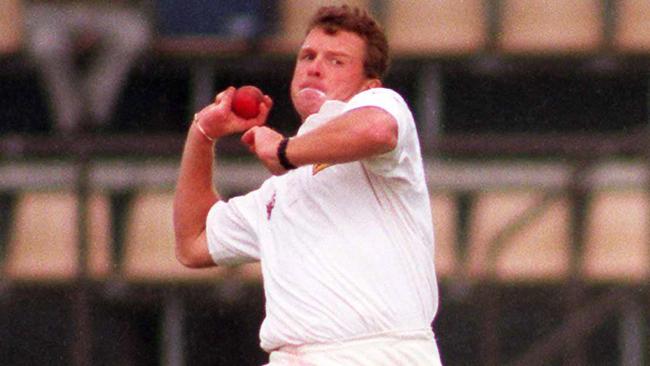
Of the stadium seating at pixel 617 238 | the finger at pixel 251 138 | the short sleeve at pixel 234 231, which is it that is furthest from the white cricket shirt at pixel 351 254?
the stadium seating at pixel 617 238

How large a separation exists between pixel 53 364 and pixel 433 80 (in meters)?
2.16

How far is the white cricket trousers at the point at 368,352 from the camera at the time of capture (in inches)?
171

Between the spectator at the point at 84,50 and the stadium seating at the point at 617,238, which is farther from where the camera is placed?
the spectator at the point at 84,50

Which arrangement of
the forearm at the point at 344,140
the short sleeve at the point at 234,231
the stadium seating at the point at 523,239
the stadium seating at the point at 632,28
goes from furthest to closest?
the stadium seating at the point at 632,28 → the stadium seating at the point at 523,239 → the short sleeve at the point at 234,231 → the forearm at the point at 344,140

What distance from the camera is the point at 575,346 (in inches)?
323

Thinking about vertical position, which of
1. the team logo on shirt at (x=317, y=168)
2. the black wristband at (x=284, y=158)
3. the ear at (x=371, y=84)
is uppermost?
the ear at (x=371, y=84)

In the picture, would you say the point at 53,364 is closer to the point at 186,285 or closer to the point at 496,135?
the point at 186,285

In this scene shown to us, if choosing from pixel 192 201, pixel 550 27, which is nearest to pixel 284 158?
pixel 192 201

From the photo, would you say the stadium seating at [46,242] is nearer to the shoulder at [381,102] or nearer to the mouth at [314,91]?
the mouth at [314,91]

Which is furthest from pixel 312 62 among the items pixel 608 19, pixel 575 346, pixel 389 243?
pixel 608 19

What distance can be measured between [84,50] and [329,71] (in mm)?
4207

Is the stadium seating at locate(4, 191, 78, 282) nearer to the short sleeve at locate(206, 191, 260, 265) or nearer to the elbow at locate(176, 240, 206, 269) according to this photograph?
the elbow at locate(176, 240, 206, 269)

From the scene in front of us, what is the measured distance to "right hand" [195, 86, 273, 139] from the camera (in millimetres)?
4551

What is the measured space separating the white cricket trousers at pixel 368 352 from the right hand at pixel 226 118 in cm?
55
